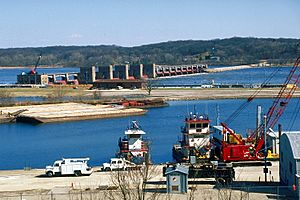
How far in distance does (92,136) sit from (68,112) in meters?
11.3

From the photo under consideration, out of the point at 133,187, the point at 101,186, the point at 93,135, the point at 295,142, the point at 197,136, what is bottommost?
the point at 93,135

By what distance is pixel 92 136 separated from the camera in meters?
33.4

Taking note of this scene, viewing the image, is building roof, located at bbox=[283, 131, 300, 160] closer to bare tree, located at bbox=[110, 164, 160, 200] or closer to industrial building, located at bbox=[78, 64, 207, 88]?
bare tree, located at bbox=[110, 164, 160, 200]

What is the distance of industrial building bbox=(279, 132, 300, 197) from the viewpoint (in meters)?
13.9

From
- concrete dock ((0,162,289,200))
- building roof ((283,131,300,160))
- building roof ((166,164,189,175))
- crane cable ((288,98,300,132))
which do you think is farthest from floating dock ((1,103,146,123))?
building roof ((283,131,300,160))

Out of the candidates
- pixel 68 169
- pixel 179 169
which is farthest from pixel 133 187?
pixel 68 169

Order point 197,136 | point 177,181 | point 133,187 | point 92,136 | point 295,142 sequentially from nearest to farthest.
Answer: point 133,187, point 295,142, point 177,181, point 197,136, point 92,136

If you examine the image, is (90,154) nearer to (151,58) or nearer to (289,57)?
(289,57)

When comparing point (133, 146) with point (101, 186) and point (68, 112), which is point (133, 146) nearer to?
point (101, 186)

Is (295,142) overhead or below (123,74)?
overhead

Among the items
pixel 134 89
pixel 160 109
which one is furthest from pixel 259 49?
pixel 160 109

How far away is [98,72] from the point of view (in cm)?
8938

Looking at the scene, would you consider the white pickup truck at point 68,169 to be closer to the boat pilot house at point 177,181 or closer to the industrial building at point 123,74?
the boat pilot house at point 177,181

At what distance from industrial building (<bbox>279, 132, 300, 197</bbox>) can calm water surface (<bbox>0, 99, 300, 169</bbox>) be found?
9.44 metres
